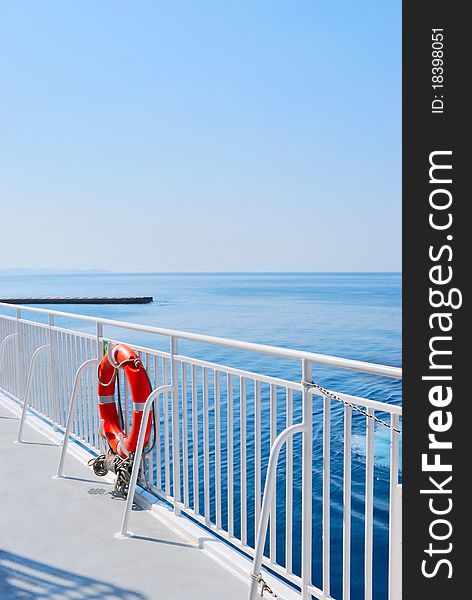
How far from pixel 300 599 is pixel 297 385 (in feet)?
2.60

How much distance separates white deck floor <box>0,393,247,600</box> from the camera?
2.28m

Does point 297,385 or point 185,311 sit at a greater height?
point 297,385

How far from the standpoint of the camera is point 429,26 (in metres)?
1.39

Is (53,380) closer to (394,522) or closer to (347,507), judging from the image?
(347,507)

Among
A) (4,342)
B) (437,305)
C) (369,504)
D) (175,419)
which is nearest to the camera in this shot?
(437,305)

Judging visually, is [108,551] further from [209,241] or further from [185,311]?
[209,241]

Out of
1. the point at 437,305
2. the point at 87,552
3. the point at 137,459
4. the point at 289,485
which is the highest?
the point at 437,305

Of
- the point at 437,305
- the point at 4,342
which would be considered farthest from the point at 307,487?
the point at 4,342

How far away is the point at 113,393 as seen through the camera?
140 inches

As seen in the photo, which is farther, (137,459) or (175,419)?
(175,419)

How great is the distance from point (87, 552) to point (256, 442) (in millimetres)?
938

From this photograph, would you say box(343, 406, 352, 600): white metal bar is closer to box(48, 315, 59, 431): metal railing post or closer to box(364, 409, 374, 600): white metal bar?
box(364, 409, 374, 600): white metal bar

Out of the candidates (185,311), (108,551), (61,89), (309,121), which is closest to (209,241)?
(185,311)

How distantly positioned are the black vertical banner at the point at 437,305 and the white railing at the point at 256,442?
221 millimetres
